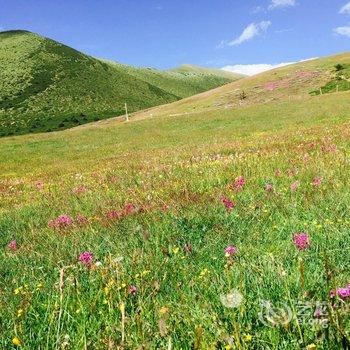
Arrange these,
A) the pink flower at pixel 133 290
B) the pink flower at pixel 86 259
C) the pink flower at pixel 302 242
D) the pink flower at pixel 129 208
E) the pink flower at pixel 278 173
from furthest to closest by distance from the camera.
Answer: the pink flower at pixel 278 173, the pink flower at pixel 129 208, the pink flower at pixel 86 259, the pink flower at pixel 302 242, the pink flower at pixel 133 290

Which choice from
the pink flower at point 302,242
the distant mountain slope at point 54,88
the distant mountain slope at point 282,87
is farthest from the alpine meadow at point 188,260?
the distant mountain slope at point 54,88

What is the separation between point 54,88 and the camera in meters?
157

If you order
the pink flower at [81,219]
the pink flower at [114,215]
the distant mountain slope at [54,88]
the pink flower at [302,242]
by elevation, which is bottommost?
the pink flower at [81,219]

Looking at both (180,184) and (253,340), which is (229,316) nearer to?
(253,340)

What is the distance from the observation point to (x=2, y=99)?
500 feet

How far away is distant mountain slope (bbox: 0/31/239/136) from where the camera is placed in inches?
5428

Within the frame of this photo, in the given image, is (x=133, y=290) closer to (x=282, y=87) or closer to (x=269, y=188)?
(x=269, y=188)

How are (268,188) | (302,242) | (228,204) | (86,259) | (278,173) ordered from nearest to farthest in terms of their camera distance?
(302,242) → (86,259) → (228,204) → (268,188) → (278,173)

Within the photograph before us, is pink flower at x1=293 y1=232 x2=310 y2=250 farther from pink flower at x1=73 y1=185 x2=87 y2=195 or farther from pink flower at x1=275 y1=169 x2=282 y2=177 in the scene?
pink flower at x1=73 y1=185 x2=87 y2=195

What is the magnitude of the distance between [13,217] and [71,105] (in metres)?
146

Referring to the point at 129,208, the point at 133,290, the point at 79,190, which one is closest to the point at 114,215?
the point at 129,208

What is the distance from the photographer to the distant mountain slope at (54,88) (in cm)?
13788

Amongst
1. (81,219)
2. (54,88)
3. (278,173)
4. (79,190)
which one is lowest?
(79,190)

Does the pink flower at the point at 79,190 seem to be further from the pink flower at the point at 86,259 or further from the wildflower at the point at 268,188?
the pink flower at the point at 86,259
